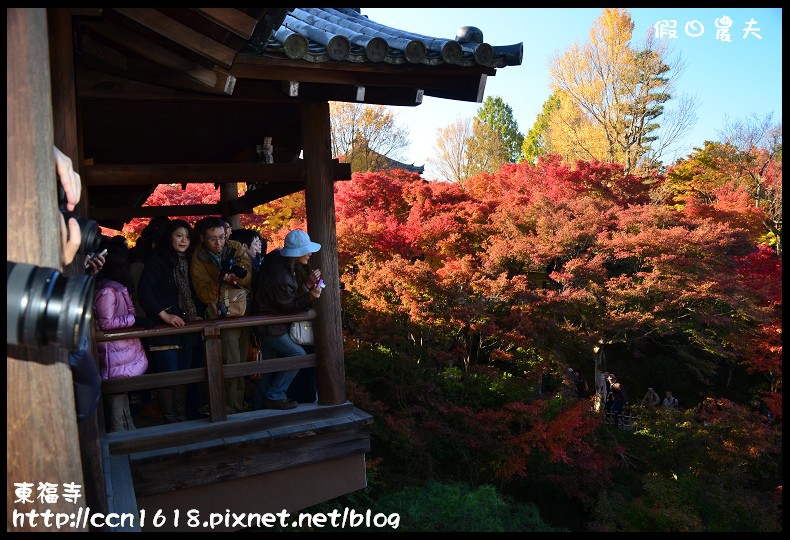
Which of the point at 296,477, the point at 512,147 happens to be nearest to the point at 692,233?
the point at 296,477

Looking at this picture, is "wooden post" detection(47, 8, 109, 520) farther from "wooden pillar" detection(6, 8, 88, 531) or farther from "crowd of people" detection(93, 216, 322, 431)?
"wooden pillar" detection(6, 8, 88, 531)

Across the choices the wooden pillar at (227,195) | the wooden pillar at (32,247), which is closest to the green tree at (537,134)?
the wooden pillar at (227,195)

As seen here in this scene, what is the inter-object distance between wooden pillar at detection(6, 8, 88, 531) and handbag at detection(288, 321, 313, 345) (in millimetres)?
2932

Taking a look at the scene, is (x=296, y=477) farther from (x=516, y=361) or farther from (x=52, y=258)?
(x=516, y=361)

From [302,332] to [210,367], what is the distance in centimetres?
73

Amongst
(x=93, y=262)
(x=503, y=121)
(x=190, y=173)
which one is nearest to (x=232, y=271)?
(x=190, y=173)

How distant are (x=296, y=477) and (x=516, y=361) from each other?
25.1 ft

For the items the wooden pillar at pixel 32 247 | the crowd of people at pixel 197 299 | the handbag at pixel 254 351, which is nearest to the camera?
the wooden pillar at pixel 32 247

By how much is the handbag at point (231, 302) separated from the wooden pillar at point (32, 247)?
2924 millimetres

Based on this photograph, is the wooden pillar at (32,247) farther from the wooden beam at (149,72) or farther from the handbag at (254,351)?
the handbag at (254,351)

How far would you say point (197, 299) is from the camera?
14.8 ft

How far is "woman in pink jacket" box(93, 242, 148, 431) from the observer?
391 centimetres

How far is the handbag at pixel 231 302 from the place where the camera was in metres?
4.52

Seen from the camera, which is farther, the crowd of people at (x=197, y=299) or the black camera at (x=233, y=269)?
the black camera at (x=233, y=269)
